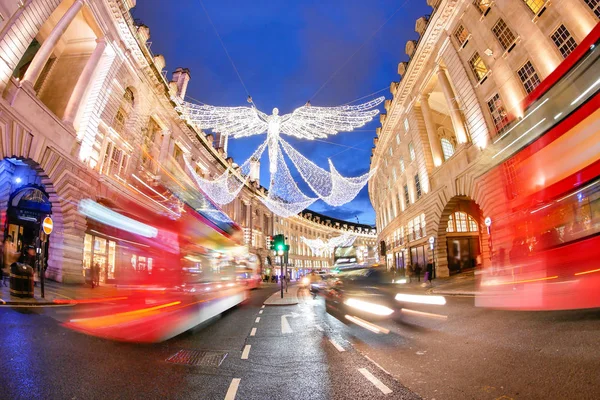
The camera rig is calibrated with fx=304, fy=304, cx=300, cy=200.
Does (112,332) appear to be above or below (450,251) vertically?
below

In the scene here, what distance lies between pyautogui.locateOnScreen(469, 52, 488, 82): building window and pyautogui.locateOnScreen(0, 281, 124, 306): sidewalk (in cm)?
2355

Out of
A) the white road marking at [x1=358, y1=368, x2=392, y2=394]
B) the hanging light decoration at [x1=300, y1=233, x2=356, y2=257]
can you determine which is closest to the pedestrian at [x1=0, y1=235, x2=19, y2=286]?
the white road marking at [x1=358, y1=368, x2=392, y2=394]

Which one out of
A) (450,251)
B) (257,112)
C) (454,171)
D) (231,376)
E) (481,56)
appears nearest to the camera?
(231,376)

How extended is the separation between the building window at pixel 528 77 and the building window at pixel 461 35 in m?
5.41

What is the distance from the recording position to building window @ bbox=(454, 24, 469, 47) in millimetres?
20906

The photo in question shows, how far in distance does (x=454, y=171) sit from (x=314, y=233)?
250 feet

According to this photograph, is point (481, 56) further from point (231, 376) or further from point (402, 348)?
point (231, 376)

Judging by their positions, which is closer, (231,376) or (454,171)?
(231,376)

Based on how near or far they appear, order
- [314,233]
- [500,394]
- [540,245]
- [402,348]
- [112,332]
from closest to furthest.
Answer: [500,394] → [402,348] → [112,332] → [540,245] → [314,233]

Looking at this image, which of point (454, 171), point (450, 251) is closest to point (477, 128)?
point (454, 171)

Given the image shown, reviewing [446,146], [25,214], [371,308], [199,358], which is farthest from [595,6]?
[25,214]

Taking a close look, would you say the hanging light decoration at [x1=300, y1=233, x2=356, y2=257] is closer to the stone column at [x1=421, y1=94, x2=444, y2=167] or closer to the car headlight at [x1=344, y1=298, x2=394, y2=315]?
the stone column at [x1=421, y1=94, x2=444, y2=167]

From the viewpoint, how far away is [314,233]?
97812 mm

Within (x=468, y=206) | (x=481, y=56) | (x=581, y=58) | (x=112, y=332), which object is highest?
(x=481, y=56)
